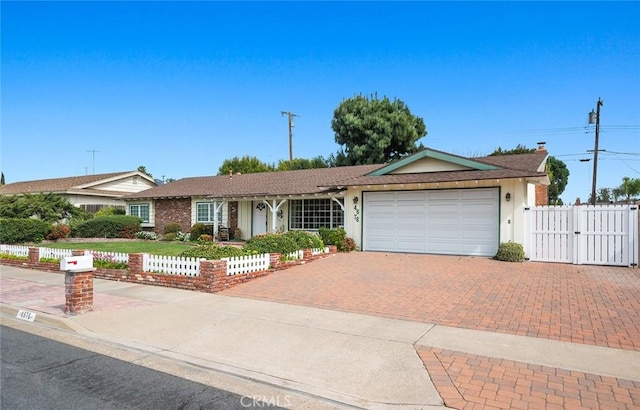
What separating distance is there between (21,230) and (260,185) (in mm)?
12148

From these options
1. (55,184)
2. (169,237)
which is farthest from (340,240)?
(55,184)

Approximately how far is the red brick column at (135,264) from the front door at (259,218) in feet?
38.7

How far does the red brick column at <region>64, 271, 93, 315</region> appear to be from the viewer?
8109mm

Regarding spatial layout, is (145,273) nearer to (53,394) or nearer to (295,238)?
(295,238)

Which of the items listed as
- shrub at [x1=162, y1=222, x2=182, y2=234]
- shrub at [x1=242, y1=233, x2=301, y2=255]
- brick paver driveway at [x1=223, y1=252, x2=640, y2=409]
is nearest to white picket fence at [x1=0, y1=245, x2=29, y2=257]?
shrub at [x1=242, y1=233, x2=301, y2=255]

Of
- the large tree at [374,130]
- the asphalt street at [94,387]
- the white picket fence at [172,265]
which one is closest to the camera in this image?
the asphalt street at [94,387]

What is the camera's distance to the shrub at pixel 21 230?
2078cm

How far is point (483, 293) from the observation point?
9367mm

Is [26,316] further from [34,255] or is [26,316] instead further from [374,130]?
→ [374,130]

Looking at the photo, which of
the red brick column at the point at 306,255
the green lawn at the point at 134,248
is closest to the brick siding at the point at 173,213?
the green lawn at the point at 134,248

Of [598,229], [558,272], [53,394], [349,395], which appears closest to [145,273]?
[53,394]

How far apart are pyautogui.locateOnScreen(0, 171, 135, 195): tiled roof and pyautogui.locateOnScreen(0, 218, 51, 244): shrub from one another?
9449mm

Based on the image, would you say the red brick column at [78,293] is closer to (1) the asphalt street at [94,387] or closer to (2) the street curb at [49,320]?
(2) the street curb at [49,320]

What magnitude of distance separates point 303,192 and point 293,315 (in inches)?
514
